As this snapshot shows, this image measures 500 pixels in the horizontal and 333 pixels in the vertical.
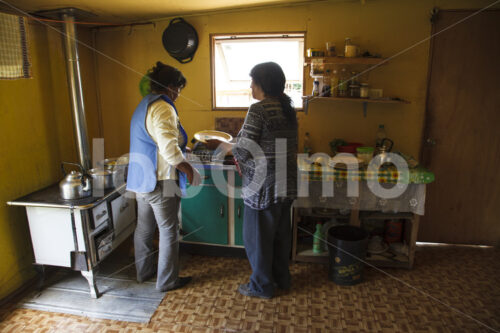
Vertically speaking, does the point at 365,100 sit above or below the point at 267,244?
above

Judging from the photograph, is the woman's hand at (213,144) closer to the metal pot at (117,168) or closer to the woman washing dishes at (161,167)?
the woman washing dishes at (161,167)

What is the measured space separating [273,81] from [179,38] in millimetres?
1323

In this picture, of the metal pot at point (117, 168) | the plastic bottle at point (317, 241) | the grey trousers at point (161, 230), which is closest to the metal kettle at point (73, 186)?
the metal pot at point (117, 168)

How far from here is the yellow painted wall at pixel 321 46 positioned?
2.57m

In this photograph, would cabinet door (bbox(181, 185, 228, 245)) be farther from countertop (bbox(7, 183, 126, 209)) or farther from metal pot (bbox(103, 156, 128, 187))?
countertop (bbox(7, 183, 126, 209))

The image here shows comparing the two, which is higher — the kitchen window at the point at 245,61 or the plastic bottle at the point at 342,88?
the kitchen window at the point at 245,61

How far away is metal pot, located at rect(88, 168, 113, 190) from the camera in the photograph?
217 cm

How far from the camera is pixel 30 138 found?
87.8 inches

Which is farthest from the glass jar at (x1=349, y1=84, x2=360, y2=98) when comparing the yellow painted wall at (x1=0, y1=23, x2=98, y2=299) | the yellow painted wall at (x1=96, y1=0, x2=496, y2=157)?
the yellow painted wall at (x1=0, y1=23, x2=98, y2=299)

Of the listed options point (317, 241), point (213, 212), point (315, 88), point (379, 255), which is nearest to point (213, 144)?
point (213, 212)

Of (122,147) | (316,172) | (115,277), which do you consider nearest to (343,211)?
(316,172)

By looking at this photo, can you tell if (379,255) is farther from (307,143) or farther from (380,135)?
(307,143)

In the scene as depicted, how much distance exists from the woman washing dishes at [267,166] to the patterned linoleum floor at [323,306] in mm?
234

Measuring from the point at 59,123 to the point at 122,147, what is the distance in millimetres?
732
